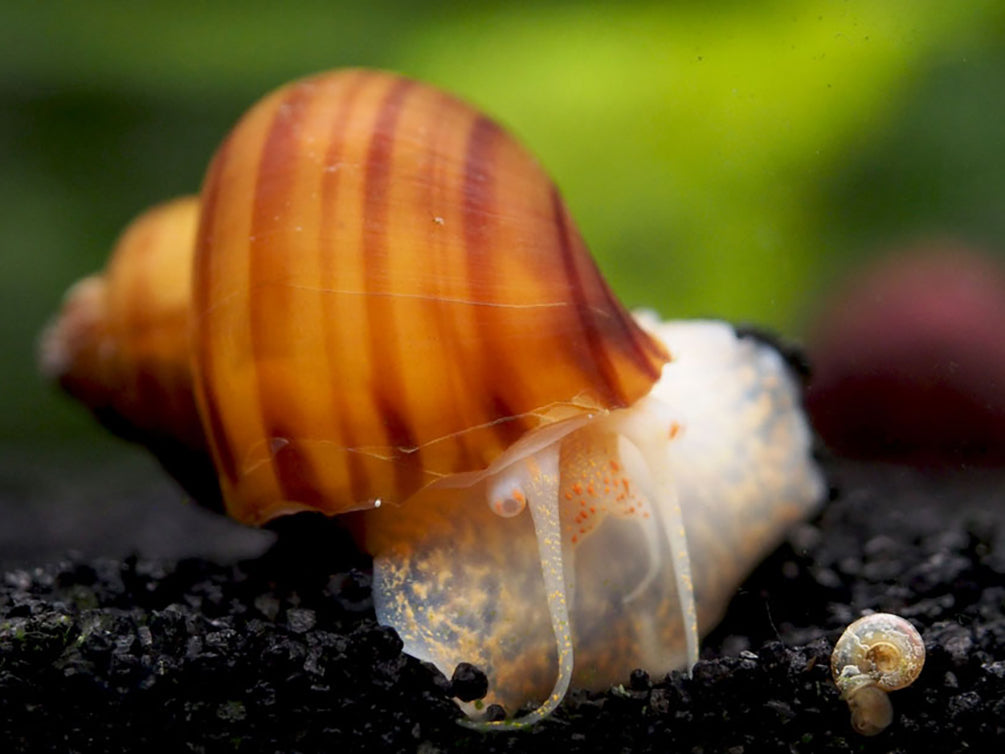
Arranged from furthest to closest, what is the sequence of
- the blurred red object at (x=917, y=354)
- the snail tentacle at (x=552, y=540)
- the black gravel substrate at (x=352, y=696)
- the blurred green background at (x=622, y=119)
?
the blurred red object at (x=917, y=354)
the blurred green background at (x=622, y=119)
the snail tentacle at (x=552, y=540)
the black gravel substrate at (x=352, y=696)

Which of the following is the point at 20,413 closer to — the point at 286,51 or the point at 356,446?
the point at 286,51

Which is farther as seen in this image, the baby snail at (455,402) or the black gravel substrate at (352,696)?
Result: the baby snail at (455,402)

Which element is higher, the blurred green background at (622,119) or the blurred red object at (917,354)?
the blurred green background at (622,119)

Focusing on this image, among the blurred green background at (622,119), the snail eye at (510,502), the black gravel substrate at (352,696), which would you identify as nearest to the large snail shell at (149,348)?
the black gravel substrate at (352,696)

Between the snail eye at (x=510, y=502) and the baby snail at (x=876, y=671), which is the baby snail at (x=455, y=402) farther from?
the baby snail at (x=876, y=671)

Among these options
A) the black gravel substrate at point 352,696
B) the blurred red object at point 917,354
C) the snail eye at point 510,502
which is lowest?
the blurred red object at point 917,354

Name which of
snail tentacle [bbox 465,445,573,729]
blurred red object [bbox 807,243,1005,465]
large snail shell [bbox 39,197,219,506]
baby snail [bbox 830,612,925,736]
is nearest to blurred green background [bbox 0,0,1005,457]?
blurred red object [bbox 807,243,1005,465]
